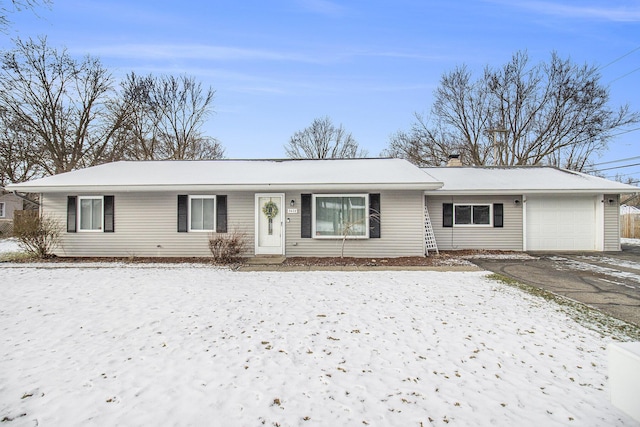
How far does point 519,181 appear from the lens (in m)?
12.2

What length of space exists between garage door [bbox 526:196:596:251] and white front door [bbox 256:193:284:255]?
9010 mm

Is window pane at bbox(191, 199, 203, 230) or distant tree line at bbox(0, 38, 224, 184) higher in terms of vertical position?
distant tree line at bbox(0, 38, 224, 184)

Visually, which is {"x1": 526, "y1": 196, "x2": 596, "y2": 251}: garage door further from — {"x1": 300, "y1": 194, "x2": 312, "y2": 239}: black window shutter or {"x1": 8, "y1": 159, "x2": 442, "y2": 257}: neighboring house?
{"x1": 300, "y1": 194, "x2": 312, "y2": 239}: black window shutter

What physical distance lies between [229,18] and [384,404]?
10.9 meters

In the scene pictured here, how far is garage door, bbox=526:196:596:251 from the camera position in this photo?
38.3 feet

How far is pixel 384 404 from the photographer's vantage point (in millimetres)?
2723

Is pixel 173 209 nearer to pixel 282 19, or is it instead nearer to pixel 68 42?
pixel 282 19

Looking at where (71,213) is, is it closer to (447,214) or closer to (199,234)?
(199,234)

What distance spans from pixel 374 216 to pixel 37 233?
400 inches

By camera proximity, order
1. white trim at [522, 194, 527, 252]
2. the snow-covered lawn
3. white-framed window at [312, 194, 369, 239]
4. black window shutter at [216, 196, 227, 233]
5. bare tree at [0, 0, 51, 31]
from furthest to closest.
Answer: white trim at [522, 194, 527, 252], black window shutter at [216, 196, 227, 233], white-framed window at [312, 194, 369, 239], bare tree at [0, 0, 51, 31], the snow-covered lawn

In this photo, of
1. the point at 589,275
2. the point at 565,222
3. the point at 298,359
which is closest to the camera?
the point at 298,359

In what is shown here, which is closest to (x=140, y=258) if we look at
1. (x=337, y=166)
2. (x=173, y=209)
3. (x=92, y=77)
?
(x=173, y=209)

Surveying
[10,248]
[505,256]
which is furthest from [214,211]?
[10,248]

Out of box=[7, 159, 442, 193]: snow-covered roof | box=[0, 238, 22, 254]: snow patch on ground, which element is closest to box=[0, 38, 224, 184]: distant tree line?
box=[0, 238, 22, 254]: snow patch on ground
